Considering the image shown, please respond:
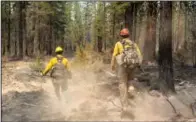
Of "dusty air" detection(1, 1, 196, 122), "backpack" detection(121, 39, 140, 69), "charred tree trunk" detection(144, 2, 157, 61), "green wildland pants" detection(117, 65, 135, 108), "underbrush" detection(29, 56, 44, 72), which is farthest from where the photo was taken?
"charred tree trunk" detection(144, 2, 157, 61)

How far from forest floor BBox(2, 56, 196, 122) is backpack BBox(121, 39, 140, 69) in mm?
1073

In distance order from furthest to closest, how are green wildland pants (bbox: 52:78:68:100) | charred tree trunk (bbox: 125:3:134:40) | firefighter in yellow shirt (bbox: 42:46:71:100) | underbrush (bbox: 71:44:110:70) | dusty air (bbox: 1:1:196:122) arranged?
charred tree trunk (bbox: 125:3:134:40), underbrush (bbox: 71:44:110:70), green wildland pants (bbox: 52:78:68:100), firefighter in yellow shirt (bbox: 42:46:71:100), dusty air (bbox: 1:1:196:122)

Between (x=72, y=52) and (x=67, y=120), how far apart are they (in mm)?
2441

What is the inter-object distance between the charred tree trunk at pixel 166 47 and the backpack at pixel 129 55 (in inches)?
69.5

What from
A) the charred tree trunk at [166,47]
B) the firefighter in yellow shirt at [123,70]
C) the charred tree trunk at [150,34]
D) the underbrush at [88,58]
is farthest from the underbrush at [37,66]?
the charred tree trunk at [150,34]

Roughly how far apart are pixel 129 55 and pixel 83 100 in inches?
75.1

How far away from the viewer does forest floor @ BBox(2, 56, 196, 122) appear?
8.27 m

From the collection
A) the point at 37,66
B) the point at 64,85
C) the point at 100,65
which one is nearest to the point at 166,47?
the point at 100,65

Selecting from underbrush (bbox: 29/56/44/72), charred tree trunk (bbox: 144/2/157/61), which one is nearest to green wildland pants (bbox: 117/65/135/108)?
underbrush (bbox: 29/56/44/72)

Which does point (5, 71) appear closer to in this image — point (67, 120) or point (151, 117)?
point (67, 120)

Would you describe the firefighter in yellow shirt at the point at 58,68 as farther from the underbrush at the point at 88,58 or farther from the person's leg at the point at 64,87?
the underbrush at the point at 88,58

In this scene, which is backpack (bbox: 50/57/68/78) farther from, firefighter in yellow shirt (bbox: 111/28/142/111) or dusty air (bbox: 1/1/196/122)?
firefighter in yellow shirt (bbox: 111/28/142/111)

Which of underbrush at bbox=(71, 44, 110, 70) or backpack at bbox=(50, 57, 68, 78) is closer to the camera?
backpack at bbox=(50, 57, 68, 78)

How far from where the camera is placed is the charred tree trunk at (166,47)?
30.5 ft
